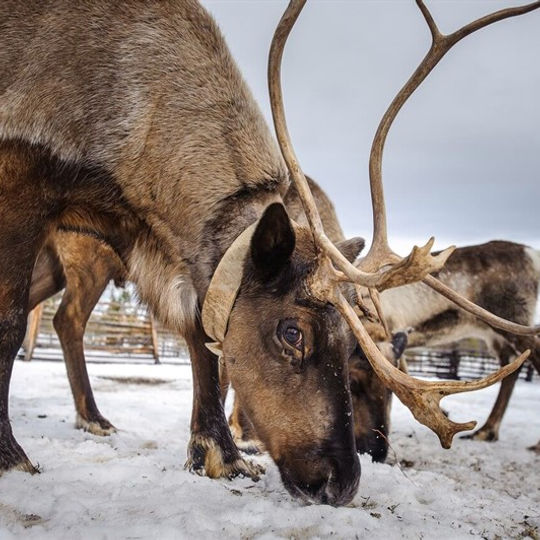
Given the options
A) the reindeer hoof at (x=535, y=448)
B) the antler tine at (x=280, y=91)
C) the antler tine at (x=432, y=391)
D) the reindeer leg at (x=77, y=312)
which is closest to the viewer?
the antler tine at (x=432, y=391)

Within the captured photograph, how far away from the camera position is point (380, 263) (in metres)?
2.92

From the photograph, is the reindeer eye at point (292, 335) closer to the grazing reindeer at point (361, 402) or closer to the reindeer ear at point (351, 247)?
the reindeer ear at point (351, 247)

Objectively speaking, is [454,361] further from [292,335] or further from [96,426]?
[292,335]

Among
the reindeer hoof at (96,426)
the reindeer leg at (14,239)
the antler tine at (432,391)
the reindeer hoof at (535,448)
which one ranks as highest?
the reindeer leg at (14,239)

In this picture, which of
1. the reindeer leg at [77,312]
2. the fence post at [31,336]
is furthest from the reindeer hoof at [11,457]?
the fence post at [31,336]

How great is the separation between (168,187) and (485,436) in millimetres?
4532

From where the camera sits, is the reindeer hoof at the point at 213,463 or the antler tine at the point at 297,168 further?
the reindeer hoof at the point at 213,463

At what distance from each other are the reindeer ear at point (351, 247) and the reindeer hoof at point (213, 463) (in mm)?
1340

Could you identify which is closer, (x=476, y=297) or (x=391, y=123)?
(x=391, y=123)

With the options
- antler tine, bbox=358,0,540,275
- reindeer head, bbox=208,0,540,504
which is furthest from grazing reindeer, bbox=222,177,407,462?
reindeer head, bbox=208,0,540,504

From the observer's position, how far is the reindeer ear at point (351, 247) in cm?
303

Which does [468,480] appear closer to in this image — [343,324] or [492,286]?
[343,324]

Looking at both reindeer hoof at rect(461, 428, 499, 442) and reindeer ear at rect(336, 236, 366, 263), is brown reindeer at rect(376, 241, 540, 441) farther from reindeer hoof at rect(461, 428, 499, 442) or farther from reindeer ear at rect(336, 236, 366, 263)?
reindeer ear at rect(336, 236, 366, 263)

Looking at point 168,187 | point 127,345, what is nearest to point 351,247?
point 168,187
